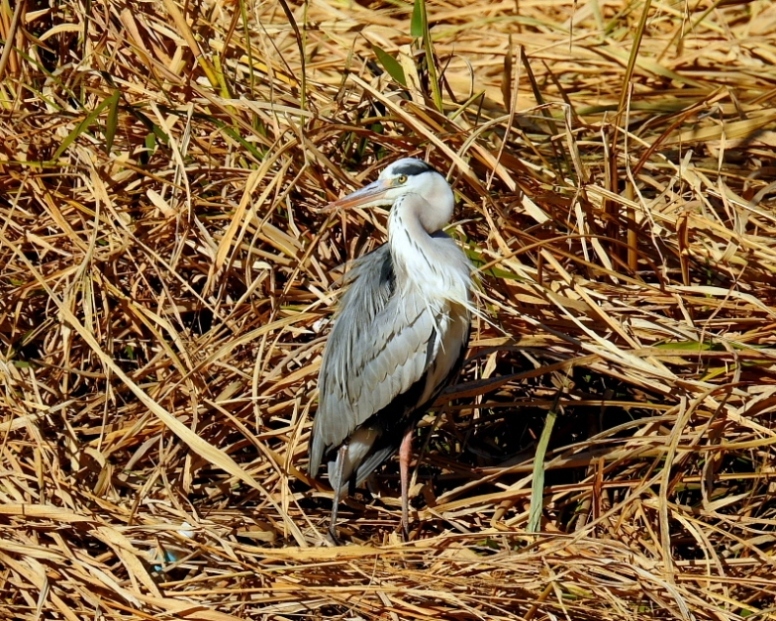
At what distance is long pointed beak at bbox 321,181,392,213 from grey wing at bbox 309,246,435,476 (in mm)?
182

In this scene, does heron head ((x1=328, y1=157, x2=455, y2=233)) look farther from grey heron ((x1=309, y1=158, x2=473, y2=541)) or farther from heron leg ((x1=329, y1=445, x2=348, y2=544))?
heron leg ((x1=329, y1=445, x2=348, y2=544))

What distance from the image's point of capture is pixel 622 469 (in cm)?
305

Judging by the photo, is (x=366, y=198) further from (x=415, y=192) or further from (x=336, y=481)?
(x=336, y=481)

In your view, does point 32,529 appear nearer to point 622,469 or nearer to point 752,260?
point 622,469

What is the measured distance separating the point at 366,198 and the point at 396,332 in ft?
1.18

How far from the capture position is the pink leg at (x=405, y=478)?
119 inches

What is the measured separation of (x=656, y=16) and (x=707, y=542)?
246cm

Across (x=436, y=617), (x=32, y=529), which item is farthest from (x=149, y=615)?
(x=436, y=617)

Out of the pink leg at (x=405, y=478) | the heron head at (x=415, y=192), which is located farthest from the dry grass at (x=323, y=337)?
the heron head at (x=415, y=192)

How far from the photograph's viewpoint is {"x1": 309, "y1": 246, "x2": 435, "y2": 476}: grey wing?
120 inches

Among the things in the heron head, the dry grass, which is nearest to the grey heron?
the heron head

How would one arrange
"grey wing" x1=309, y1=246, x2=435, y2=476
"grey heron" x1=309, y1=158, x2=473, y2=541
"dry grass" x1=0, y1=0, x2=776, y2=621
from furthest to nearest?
"grey wing" x1=309, y1=246, x2=435, y2=476 → "grey heron" x1=309, y1=158, x2=473, y2=541 → "dry grass" x1=0, y1=0, x2=776, y2=621

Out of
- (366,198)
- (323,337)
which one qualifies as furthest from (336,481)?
(366,198)

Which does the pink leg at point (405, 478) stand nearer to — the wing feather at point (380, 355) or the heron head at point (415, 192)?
the wing feather at point (380, 355)
